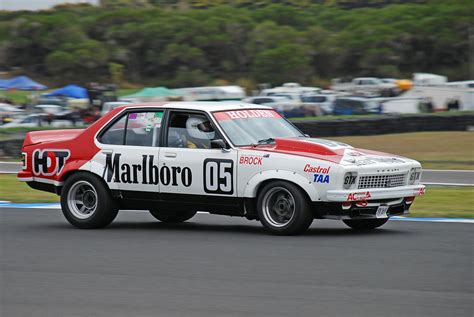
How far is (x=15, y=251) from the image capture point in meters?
8.97

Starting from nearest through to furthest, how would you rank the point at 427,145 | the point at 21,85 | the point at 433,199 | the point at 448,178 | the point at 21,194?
the point at 433,199, the point at 21,194, the point at 448,178, the point at 427,145, the point at 21,85

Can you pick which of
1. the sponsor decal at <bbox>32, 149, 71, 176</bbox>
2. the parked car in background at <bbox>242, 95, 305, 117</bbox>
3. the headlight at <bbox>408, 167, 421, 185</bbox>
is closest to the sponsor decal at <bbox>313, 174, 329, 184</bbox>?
the headlight at <bbox>408, 167, 421, 185</bbox>

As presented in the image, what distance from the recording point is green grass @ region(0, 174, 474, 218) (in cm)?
1242

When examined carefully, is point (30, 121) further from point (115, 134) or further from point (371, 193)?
point (371, 193)

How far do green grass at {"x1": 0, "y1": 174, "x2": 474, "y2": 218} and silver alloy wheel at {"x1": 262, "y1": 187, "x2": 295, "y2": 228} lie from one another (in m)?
3.08

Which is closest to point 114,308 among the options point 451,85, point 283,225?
point 283,225

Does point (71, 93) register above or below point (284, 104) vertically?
above

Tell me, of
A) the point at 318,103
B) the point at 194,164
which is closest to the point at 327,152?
the point at 194,164

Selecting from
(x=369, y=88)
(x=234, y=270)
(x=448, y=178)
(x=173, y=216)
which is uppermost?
(x=369, y=88)

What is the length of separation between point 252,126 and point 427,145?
19.2 metres

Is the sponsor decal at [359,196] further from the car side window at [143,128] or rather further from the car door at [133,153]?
the car side window at [143,128]

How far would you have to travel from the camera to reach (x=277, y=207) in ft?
31.7

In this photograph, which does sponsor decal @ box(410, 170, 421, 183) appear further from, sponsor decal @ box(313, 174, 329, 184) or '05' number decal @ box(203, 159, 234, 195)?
'05' number decal @ box(203, 159, 234, 195)

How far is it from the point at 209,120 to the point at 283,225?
1.48m
